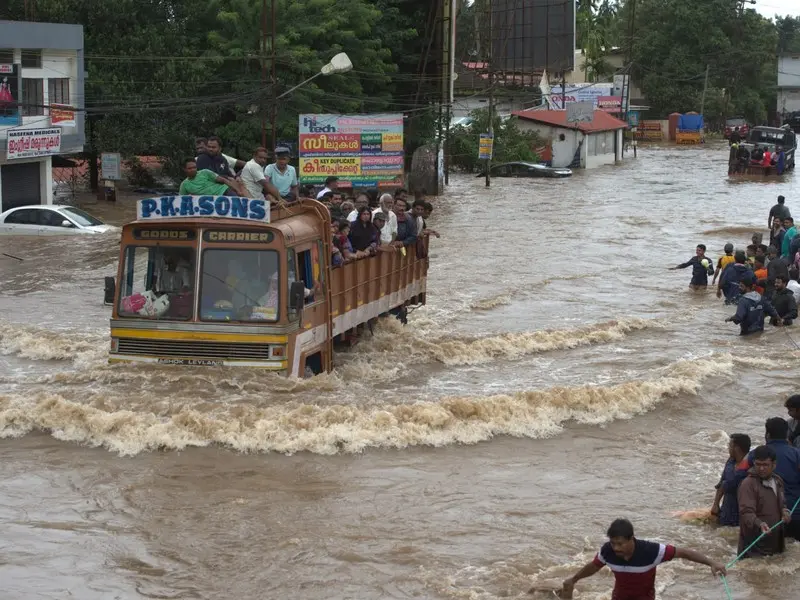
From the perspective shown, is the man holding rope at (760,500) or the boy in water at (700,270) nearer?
the man holding rope at (760,500)

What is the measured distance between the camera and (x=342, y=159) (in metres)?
35.6

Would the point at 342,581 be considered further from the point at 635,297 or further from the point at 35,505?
the point at 635,297

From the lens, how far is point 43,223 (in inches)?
1096

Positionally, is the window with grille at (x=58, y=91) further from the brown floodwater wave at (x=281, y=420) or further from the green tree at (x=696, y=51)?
the green tree at (x=696, y=51)

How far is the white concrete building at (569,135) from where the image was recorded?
2184 inches

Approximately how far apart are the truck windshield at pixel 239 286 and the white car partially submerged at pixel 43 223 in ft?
53.9

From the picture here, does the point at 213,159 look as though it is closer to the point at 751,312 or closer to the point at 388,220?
the point at 388,220

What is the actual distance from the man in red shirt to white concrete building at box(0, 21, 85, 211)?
25930 millimetres

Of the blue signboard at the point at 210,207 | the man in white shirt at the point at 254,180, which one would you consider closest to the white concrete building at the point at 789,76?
the man in white shirt at the point at 254,180

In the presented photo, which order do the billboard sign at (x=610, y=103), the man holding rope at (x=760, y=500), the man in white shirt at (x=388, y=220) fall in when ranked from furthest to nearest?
the billboard sign at (x=610, y=103)
the man in white shirt at (x=388, y=220)
the man holding rope at (x=760, y=500)

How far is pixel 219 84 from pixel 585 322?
23.9 meters

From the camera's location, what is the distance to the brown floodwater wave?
37.1 feet

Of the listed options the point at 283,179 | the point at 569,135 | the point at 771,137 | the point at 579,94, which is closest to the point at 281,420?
the point at 283,179

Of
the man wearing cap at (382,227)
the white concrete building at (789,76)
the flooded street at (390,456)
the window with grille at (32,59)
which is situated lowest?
the flooded street at (390,456)
